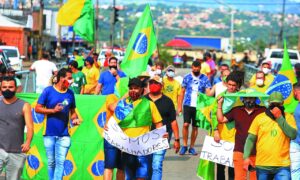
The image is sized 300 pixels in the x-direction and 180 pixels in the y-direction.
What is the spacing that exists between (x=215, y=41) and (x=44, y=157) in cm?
14594

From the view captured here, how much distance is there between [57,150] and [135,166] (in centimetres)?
127

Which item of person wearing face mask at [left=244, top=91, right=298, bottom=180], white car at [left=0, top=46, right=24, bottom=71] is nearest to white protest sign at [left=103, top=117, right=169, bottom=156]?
person wearing face mask at [left=244, top=91, right=298, bottom=180]

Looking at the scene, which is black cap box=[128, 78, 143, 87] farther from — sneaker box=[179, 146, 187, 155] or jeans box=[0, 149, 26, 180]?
sneaker box=[179, 146, 187, 155]

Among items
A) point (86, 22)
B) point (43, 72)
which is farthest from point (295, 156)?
point (86, 22)

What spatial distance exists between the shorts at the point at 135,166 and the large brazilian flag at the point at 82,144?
174 centimetres

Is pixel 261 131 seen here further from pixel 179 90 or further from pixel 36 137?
pixel 179 90

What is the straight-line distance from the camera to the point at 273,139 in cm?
976

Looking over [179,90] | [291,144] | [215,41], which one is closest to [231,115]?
[291,144]

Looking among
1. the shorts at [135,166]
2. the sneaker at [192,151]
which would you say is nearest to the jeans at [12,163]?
the shorts at [135,166]

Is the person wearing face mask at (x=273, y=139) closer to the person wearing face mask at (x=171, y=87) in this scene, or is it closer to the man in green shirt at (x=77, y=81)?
the person wearing face mask at (x=171, y=87)

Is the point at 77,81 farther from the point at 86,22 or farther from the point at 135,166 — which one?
the point at 135,166

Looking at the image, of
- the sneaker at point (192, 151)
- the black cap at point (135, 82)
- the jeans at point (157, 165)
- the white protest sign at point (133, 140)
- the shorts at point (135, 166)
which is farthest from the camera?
the sneaker at point (192, 151)

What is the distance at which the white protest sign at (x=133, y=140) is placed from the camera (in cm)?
1118

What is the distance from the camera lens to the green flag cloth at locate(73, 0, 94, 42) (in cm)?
2167
